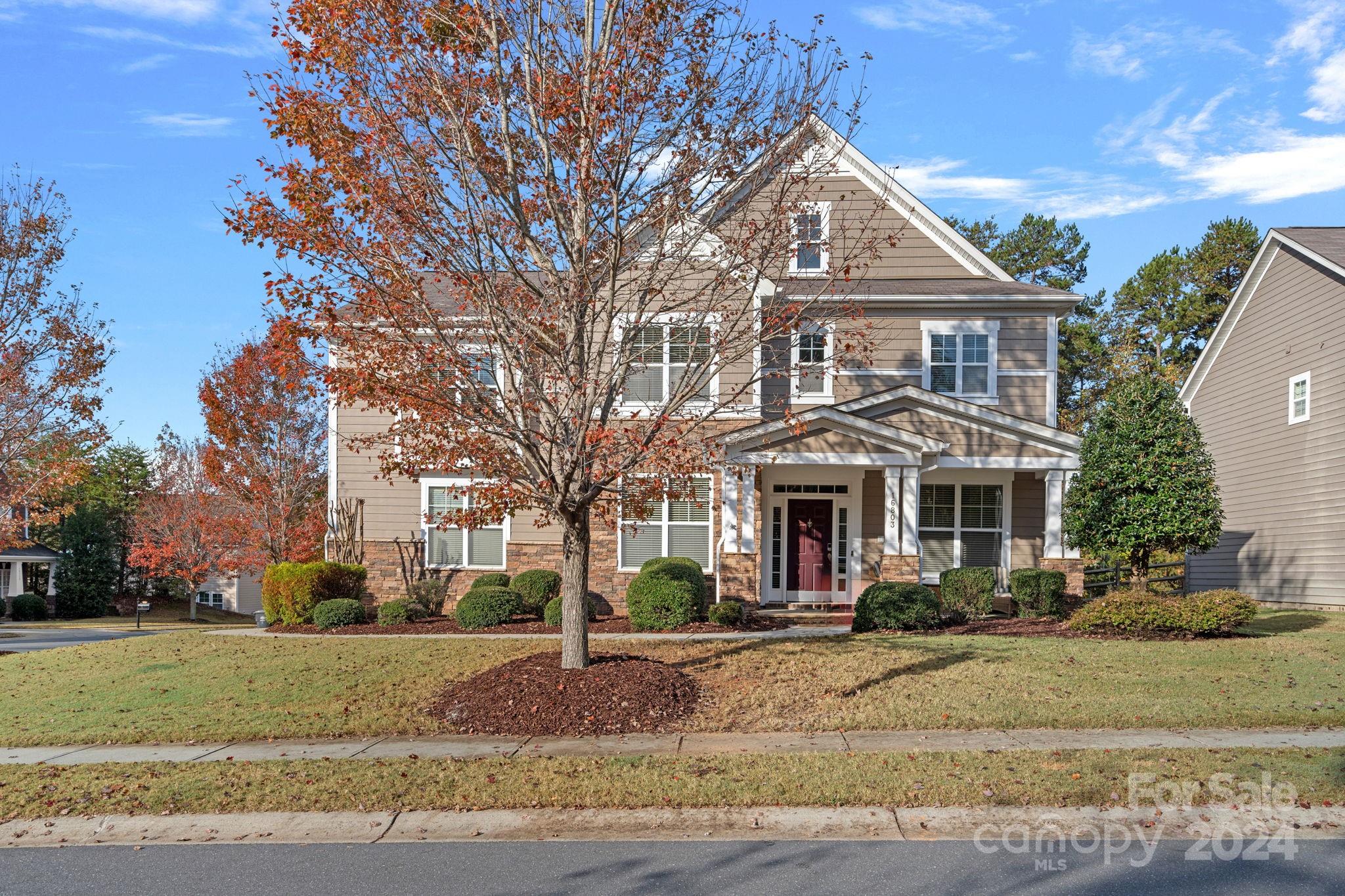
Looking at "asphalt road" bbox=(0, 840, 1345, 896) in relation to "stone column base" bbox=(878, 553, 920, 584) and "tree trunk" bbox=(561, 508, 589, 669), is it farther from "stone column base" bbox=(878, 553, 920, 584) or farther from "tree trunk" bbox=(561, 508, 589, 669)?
"stone column base" bbox=(878, 553, 920, 584)

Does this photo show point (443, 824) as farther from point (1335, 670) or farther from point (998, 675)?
point (1335, 670)

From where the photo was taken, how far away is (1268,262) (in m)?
23.8

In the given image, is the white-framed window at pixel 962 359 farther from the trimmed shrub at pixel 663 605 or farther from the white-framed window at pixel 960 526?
the trimmed shrub at pixel 663 605

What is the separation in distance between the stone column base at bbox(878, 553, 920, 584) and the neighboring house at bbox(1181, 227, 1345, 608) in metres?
9.06

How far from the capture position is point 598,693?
11.0m

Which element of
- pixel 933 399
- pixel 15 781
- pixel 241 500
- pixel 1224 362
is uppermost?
pixel 1224 362

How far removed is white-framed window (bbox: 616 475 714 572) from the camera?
20.9 metres

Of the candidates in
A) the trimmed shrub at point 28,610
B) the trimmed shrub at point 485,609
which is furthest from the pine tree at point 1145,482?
the trimmed shrub at point 28,610

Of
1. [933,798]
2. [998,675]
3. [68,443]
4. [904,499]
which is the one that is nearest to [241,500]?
[68,443]

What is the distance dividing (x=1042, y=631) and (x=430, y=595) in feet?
39.4

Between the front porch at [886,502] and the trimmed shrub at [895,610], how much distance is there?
2.30m

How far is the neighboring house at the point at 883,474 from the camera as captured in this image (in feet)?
65.4

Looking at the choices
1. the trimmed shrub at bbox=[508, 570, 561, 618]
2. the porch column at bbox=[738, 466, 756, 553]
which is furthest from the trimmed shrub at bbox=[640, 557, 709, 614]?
the trimmed shrub at bbox=[508, 570, 561, 618]

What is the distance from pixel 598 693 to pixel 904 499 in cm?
983
